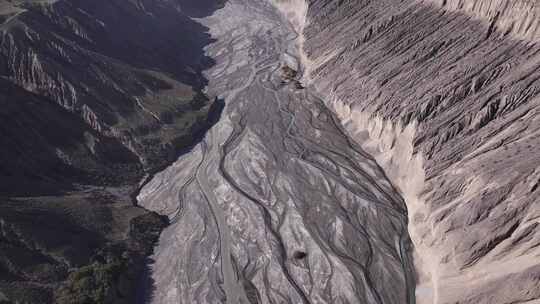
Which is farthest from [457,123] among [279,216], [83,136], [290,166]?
[83,136]

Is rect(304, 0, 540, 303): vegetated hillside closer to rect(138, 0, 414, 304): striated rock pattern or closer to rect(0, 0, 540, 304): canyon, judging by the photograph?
rect(0, 0, 540, 304): canyon

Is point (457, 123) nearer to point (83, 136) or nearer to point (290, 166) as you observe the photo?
point (290, 166)

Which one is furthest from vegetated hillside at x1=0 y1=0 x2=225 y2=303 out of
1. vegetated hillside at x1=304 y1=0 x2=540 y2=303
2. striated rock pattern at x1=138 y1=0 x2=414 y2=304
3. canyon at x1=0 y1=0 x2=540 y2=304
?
vegetated hillside at x1=304 y1=0 x2=540 y2=303

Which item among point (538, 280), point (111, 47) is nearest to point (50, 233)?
point (538, 280)

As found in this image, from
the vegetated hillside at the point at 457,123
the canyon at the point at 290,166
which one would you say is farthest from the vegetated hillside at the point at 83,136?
the vegetated hillside at the point at 457,123

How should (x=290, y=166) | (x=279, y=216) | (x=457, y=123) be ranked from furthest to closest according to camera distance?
(x=290, y=166) → (x=457, y=123) → (x=279, y=216)

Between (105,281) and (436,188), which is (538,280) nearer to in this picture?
(436,188)

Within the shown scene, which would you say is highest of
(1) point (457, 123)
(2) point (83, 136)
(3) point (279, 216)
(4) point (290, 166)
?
(1) point (457, 123)
